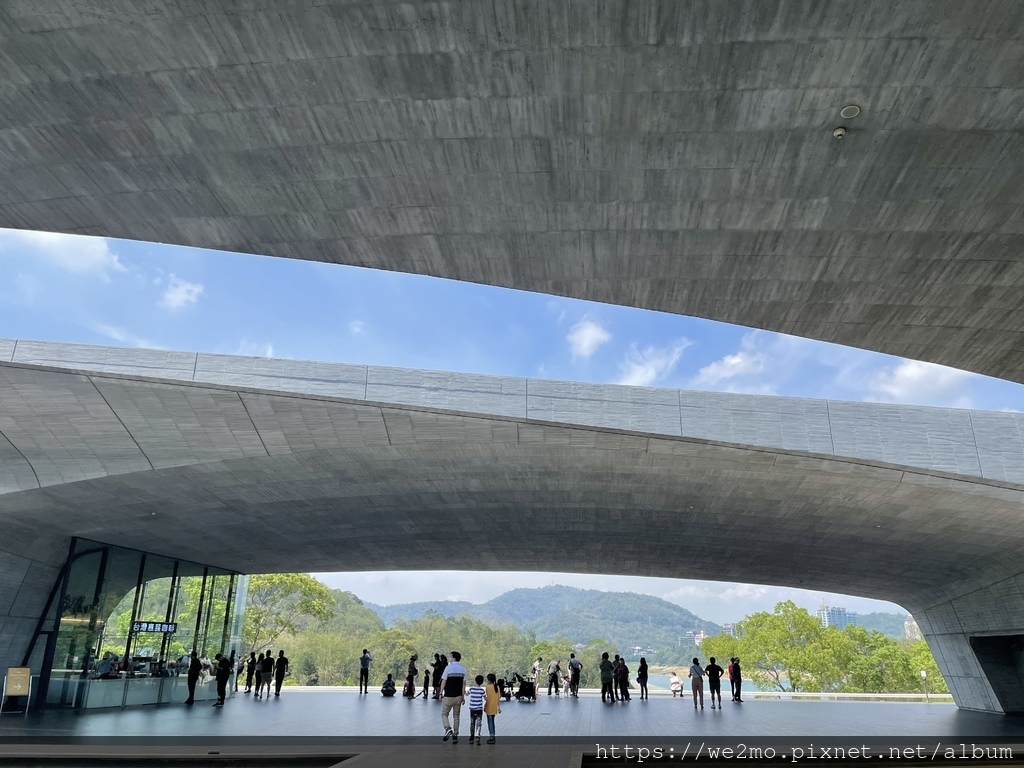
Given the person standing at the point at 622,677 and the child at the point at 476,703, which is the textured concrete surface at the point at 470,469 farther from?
the child at the point at 476,703

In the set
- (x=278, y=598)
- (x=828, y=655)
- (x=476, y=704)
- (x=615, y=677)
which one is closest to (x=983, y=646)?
(x=615, y=677)

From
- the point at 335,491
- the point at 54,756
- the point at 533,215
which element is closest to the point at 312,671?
the point at 335,491

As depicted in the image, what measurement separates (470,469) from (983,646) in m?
17.7

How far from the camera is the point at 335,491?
55.8 feet

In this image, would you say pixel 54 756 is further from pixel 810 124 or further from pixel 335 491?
pixel 810 124

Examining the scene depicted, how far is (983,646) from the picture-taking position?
22.5m

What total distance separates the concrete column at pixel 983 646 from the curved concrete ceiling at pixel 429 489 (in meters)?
0.60

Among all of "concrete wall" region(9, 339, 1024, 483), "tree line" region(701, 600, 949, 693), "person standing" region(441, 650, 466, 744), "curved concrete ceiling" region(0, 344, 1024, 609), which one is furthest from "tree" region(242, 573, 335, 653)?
"concrete wall" region(9, 339, 1024, 483)

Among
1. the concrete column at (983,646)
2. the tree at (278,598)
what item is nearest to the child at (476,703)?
the concrete column at (983,646)

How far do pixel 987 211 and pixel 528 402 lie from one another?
6983 millimetres

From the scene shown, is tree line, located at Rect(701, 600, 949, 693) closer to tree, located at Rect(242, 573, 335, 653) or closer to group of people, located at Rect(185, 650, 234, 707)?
tree, located at Rect(242, 573, 335, 653)

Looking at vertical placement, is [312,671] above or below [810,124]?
below

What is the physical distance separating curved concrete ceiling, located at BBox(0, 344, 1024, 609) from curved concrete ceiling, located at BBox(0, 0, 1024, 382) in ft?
11.6

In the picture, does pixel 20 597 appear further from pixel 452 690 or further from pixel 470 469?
pixel 452 690
